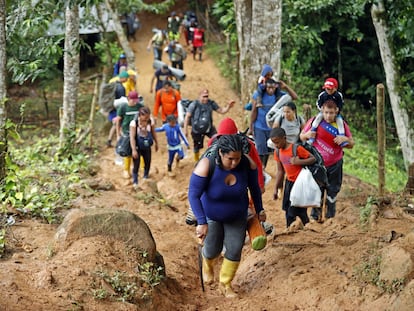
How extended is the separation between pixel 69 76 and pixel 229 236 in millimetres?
7698

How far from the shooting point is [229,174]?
5863 mm

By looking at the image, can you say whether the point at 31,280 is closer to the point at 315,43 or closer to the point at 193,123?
the point at 193,123

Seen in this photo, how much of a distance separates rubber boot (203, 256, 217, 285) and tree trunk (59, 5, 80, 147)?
6.66m

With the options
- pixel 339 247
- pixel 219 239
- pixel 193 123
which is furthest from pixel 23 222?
pixel 193 123

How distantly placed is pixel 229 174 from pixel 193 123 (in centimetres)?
552

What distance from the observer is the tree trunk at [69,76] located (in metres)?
12.3

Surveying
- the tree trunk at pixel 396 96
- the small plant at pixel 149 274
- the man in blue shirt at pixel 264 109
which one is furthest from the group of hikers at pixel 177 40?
the small plant at pixel 149 274

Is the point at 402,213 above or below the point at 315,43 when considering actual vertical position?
below

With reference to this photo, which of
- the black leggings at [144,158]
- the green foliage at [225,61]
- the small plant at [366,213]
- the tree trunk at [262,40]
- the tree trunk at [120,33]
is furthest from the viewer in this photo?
the green foliage at [225,61]

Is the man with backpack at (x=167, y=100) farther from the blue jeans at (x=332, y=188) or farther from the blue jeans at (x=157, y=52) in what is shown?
the blue jeans at (x=157, y=52)

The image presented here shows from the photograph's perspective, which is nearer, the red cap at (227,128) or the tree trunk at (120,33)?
the red cap at (227,128)

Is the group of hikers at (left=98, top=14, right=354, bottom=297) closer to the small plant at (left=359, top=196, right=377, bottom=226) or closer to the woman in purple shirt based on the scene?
the woman in purple shirt

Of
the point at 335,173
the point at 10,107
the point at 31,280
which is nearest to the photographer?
the point at 31,280

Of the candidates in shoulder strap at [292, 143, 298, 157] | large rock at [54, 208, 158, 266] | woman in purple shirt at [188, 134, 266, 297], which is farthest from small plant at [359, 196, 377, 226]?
large rock at [54, 208, 158, 266]
